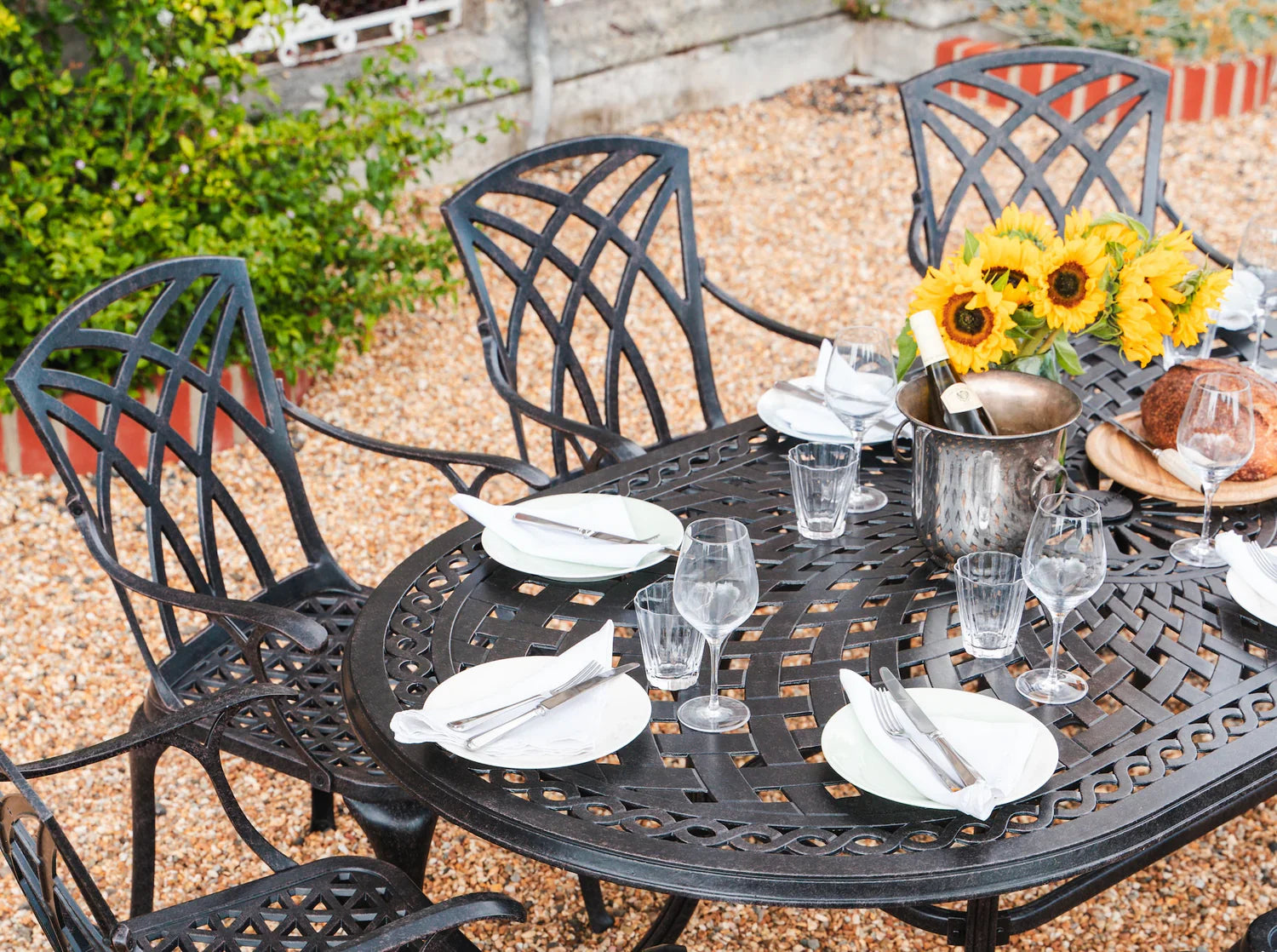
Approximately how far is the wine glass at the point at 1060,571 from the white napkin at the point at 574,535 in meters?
0.54

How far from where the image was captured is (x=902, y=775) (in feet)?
4.74

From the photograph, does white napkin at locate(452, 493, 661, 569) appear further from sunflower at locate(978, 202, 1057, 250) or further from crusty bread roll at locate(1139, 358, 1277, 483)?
crusty bread roll at locate(1139, 358, 1277, 483)

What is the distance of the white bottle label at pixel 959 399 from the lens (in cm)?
180

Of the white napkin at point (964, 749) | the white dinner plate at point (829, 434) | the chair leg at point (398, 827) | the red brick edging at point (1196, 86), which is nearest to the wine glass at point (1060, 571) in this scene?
the white napkin at point (964, 749)

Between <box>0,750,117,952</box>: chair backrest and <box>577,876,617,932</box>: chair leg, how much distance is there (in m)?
1.04

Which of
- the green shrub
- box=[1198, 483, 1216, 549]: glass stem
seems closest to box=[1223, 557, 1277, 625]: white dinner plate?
box=[1198, 483, 1216, 549]: glass stem

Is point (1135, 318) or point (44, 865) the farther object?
point (1135, 318)

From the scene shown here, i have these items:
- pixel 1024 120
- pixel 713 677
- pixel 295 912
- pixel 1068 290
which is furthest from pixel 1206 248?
pixel 295 912

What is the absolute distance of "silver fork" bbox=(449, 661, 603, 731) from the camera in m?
1.54

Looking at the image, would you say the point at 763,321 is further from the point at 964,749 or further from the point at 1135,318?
the point at 964,749

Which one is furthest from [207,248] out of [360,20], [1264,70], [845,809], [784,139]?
[1264,70]

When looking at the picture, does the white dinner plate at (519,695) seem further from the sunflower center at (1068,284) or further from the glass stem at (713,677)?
the sunflower center at (1068,284)

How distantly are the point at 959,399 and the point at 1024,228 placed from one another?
30cm

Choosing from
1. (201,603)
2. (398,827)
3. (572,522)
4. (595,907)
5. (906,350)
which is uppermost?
(906,350)
